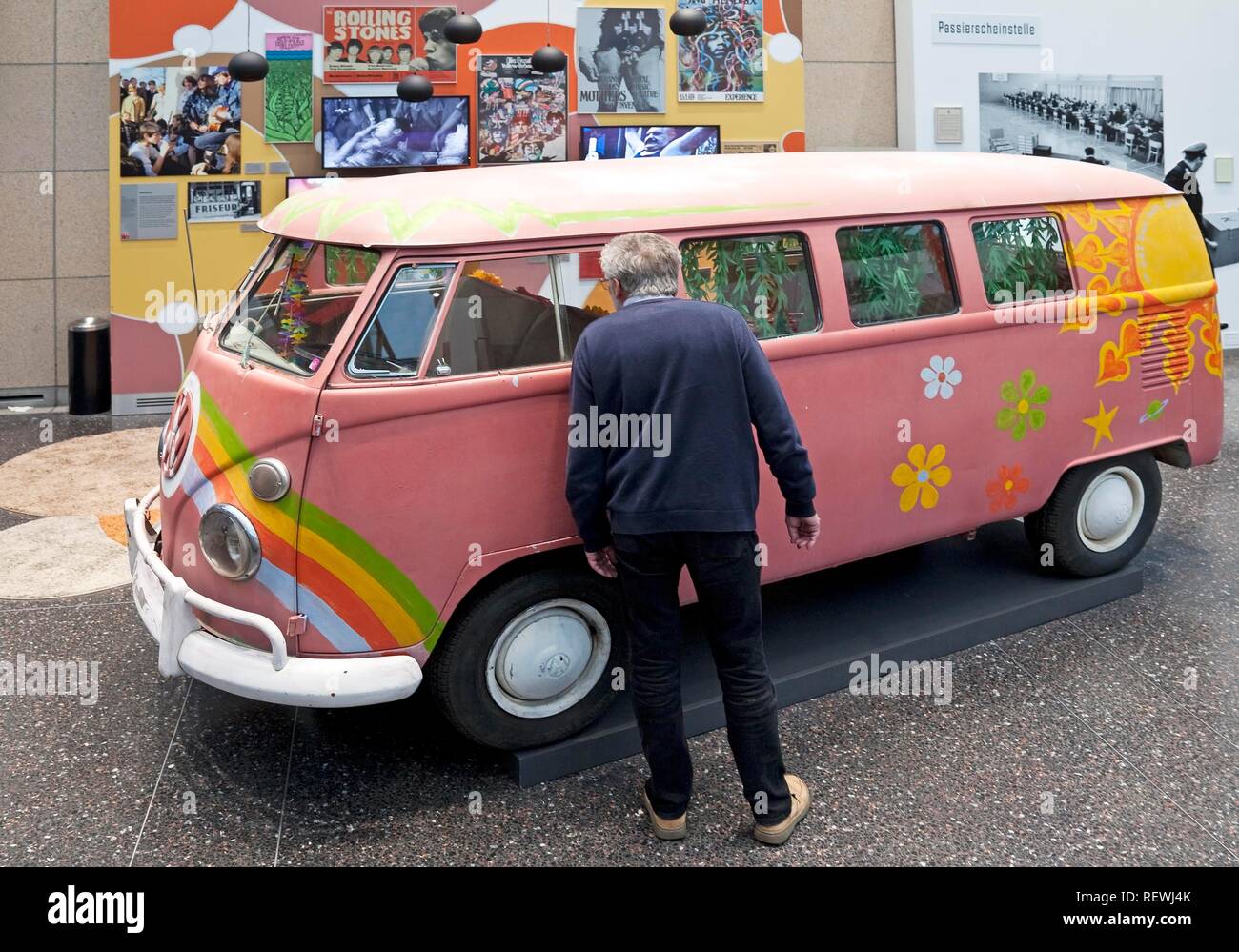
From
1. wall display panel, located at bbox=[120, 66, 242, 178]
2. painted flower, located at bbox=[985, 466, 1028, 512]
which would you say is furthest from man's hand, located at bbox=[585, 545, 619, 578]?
wall display panel, located at bbox=[120, 66, 242, 178]

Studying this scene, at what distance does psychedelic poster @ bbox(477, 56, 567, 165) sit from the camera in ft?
33.2

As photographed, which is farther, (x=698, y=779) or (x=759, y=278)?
(x=759, y=278)

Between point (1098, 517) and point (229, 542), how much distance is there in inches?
153

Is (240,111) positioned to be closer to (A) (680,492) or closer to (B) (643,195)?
(B) (643,195)

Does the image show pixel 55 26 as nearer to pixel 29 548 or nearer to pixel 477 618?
pixel 29 548

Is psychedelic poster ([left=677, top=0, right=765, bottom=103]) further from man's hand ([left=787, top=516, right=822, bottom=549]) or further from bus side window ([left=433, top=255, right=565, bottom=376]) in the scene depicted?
man's hand ([left=787, top=516, right=822, bottom=549])

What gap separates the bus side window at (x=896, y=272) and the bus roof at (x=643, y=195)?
9 cm

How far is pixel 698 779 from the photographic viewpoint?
13.8 ft

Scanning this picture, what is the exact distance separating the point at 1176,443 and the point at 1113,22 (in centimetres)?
699

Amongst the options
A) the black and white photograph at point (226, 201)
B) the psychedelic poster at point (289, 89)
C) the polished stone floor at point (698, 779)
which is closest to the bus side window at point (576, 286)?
the polished stone floor at point (698, 779)

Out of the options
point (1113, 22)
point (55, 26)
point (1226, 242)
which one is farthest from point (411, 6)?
point (1226, 242)

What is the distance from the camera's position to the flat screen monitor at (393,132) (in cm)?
981

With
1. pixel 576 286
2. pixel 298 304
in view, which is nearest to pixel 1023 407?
pixel 576 286

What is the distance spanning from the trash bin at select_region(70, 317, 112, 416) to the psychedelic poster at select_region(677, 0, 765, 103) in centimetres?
528
